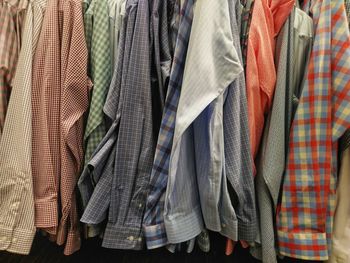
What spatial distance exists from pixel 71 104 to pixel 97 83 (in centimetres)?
7

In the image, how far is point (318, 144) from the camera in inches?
17.6

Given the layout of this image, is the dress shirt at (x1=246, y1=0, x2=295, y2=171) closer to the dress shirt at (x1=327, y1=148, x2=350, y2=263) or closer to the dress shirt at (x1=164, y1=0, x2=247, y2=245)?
the dress shirt at (x1=164, y1=0, x2=247, y2=245)

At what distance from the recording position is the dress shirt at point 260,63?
1.59 ft

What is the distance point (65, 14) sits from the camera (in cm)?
50

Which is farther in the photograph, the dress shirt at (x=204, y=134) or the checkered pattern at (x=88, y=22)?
the checkered pattern at (x=88, y=22)

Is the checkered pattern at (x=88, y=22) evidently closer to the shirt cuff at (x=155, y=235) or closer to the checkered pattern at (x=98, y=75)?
the checkered pattern at (x=98, y=75)

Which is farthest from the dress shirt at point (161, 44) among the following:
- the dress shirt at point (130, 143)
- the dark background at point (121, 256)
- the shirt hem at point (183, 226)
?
the dark background at point (121, 256)

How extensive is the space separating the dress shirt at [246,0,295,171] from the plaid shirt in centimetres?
7

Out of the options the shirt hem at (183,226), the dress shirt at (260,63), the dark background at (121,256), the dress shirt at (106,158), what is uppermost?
the dress shirt at (260,63)

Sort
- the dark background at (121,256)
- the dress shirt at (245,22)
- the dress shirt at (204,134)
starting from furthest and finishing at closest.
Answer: the dark background at (121,256), the dress shirt at (245,22), the dress shirt at (204,134)

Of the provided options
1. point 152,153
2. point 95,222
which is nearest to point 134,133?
point 152,153

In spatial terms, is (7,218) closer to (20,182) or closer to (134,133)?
(20,182)

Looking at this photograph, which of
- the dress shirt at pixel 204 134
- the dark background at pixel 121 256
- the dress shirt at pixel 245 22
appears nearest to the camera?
the dress shirt at pixel 204 134

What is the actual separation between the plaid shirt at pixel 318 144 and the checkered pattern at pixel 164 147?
247 millimetres
